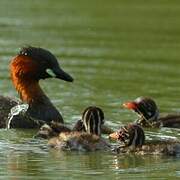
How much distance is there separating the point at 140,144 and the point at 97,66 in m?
6.57

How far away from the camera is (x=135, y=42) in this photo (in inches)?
935

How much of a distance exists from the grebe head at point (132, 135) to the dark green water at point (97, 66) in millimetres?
325

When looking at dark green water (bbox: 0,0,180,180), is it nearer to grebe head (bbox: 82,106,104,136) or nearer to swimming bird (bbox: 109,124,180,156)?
swimming bird (bbox: 109,124,180,156)

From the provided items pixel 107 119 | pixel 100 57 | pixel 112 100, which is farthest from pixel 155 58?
pixel 107 119

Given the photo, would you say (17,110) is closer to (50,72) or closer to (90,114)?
(50,72)

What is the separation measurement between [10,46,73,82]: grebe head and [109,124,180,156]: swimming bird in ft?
7.35

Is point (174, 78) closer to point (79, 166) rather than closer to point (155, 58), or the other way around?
point (155, 58)

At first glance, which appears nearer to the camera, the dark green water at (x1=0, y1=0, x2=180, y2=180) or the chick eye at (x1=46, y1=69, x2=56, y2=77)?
the dark green water at (x1=0, y1=0, x2=180, y2=180)

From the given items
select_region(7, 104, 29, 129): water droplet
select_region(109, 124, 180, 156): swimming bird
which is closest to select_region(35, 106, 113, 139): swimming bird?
select_region(109, 124, 180, 156): swimming bird

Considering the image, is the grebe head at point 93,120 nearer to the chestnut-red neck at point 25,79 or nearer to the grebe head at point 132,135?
the grebe head at point 132,135

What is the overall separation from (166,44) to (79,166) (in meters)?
10.6

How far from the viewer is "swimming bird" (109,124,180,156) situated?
45.3 ft

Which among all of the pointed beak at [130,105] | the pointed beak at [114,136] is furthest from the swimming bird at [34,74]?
the pointed beak at [114,136]

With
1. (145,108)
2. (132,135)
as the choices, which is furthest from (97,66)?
(132,135)
